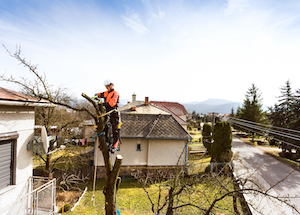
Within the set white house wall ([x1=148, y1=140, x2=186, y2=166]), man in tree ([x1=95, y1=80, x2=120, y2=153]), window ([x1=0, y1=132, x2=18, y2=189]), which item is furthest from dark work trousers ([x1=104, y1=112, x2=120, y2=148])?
white house wall ([x1=148, y1=140, x2=186, y2=166])

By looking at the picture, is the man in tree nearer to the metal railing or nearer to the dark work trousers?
the dark work trousers

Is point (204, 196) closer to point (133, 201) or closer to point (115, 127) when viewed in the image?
point (133, 201)

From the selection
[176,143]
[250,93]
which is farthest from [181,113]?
[176,143]

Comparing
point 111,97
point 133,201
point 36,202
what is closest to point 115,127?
point 111,97

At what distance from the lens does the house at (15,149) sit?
18.5 ft

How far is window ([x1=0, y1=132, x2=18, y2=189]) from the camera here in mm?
5719

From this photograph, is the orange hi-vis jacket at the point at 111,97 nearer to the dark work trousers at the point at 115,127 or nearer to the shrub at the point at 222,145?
the dark work trousers at the point at 115,127

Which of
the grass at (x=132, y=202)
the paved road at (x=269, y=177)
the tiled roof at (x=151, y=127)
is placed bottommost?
the grass at (x=132, y=202)

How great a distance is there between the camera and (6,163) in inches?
233

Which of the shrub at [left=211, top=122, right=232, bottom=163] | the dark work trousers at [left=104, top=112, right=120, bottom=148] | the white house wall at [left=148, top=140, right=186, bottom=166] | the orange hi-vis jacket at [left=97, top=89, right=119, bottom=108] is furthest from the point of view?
the shrub at [left=211, top=122, right=232, bottom=163]

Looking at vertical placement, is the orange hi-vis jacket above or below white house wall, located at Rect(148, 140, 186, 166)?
above

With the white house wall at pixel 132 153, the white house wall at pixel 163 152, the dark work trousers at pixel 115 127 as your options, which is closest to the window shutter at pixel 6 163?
the dark work trousers at pixel 115 127

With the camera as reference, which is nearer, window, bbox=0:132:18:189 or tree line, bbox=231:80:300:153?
window, bbox=0:132:18:189

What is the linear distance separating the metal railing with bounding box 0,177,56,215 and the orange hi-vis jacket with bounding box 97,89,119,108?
12.4 feet
